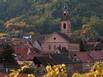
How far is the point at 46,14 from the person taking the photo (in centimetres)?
14975

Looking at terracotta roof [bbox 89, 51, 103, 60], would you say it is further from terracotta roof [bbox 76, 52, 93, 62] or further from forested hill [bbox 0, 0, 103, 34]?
forested hill [bbox 0, 0, 103, 34]

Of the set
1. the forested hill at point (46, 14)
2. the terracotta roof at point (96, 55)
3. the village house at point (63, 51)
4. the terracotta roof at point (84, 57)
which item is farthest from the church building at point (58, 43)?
the forested hill at point (46, 14)

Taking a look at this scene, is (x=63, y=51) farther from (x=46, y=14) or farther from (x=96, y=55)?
(x=46, y=14)

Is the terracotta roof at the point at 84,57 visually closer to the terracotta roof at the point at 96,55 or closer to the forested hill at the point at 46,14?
the terracotta roof at the point at 96,55

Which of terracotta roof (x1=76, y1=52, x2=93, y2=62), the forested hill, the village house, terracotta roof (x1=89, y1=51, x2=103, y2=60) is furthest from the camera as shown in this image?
the forested hill

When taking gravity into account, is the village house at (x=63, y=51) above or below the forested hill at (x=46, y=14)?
below

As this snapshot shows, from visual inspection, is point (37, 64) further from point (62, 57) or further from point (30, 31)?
point (30, 31)

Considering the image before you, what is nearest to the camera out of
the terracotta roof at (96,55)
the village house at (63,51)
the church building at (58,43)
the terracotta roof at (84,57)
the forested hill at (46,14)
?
the village house at (63,51)

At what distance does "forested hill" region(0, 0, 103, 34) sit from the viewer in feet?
459

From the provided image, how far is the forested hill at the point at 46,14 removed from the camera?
459ft

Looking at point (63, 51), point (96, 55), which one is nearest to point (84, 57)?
point (96, 55)

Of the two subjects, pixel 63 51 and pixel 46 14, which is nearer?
pixel 63 51

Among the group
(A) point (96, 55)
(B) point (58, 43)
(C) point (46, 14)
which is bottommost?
(A) point (96, 55)

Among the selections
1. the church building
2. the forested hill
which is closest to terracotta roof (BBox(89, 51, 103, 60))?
the church building
